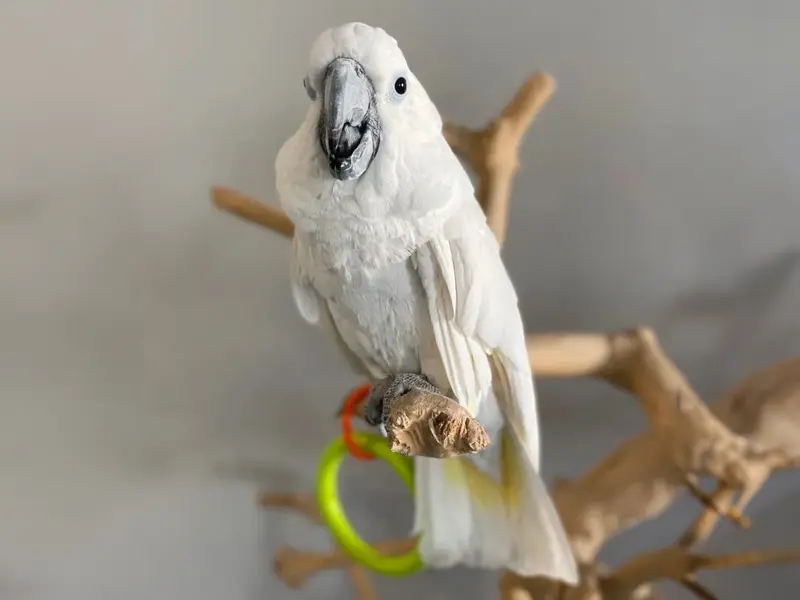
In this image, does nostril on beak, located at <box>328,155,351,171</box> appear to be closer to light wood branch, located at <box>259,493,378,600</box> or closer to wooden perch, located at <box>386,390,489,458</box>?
wooden perch, located at <box>386,390,489,458</box>

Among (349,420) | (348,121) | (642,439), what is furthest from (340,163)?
(642,439)

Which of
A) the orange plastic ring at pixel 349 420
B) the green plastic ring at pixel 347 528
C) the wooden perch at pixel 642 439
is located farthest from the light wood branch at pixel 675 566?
the orange plastic ring at pixel 349 420

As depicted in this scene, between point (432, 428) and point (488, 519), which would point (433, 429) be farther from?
point (488, 519)

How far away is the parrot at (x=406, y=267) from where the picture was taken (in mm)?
609

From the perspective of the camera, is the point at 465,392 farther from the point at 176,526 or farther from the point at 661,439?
the point at 176,526

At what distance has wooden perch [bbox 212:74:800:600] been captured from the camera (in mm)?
903

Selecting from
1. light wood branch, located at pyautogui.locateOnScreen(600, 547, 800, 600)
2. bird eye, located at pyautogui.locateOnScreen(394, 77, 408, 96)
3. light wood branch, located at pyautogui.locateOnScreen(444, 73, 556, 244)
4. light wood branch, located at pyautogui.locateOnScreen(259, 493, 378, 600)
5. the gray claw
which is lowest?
light wood branch, located at pyautogui.locateOnScreen(600, 547, 800, 600)

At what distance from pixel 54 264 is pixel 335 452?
66 centimetres

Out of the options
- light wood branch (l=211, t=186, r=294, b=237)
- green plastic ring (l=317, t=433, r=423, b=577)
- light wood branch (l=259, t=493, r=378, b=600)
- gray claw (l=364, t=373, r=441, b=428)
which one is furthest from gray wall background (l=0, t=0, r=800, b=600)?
gray claw (l=364, t=373, r=441, b=428)

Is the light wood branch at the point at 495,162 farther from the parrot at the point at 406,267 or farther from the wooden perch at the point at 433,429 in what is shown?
the wooden perch at the point at 433,429

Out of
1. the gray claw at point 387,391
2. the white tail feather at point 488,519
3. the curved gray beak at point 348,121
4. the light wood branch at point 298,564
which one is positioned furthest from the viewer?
the light wood branch at point 298,564

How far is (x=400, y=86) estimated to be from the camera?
2.08 ft

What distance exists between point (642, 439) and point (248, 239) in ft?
2.45

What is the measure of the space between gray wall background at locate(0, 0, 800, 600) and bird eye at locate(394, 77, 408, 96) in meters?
0.62
